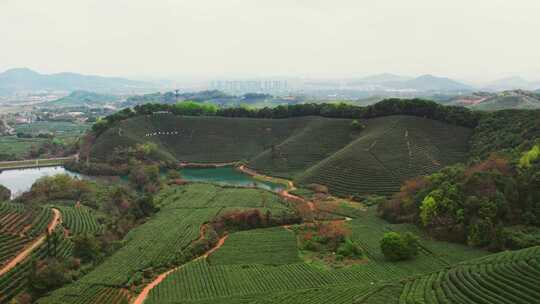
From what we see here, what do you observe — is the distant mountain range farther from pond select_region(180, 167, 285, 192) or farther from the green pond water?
the green pond water

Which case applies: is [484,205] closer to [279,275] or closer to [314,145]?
[279,275]

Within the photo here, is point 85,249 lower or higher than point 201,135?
lower

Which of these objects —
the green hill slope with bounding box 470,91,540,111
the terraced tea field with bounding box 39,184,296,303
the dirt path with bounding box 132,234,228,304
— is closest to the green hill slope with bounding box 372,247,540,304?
the dirt path with bounding box 132,234,228,304

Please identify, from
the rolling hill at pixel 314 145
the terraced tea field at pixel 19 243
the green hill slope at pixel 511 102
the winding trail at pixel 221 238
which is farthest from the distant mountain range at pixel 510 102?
the terraced tea field at pixel 19 243

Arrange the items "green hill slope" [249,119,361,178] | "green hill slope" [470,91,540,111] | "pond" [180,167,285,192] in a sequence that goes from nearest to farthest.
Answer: "pond" [180,167,285,192], "green hill slope" [249,119,361,178], "green hill slope" [470,91,540,111]

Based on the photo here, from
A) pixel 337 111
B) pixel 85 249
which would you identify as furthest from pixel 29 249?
pixel 337 111

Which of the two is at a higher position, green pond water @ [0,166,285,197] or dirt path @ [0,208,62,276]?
dirt path @ [0,208,62,276]

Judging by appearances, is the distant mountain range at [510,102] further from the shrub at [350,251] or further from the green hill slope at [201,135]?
the shrub at [350,251]

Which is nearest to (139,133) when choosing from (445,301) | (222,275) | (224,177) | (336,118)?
(224,177)
